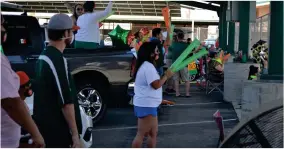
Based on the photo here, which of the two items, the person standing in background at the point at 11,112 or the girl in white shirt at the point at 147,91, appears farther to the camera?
the girl in white shirt at the point at 147,91

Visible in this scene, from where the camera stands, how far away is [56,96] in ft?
14.8

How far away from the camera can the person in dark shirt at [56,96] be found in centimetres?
445

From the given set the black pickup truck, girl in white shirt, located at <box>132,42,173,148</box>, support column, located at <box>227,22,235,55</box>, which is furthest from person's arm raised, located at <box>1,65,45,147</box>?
support column, located at <box>227,22,235,55</box>

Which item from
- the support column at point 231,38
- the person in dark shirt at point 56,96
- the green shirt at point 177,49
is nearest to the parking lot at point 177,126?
the green shirt at point 177,49

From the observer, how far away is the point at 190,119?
11.0 m

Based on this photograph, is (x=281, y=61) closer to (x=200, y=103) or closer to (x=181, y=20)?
(x=200, y=103)

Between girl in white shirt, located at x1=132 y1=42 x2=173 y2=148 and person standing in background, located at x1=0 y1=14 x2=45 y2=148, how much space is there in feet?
9.08

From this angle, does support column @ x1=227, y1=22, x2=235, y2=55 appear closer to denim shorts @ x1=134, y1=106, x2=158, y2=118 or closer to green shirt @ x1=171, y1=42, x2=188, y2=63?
green shirt @ x1=171, y1=42, x2=188, y2=63

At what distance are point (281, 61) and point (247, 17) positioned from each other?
681cm

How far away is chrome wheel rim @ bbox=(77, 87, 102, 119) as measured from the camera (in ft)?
31.8

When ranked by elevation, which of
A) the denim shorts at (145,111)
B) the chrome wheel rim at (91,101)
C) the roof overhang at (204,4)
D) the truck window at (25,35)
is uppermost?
the roof overhang at (204,4)

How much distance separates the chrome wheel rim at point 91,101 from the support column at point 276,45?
2.96 meters

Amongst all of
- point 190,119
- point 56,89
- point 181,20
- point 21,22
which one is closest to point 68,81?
point 56,89

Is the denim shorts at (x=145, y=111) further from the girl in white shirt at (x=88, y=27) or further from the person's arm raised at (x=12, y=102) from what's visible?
the girl in white shirt at (x=88, y=27)
